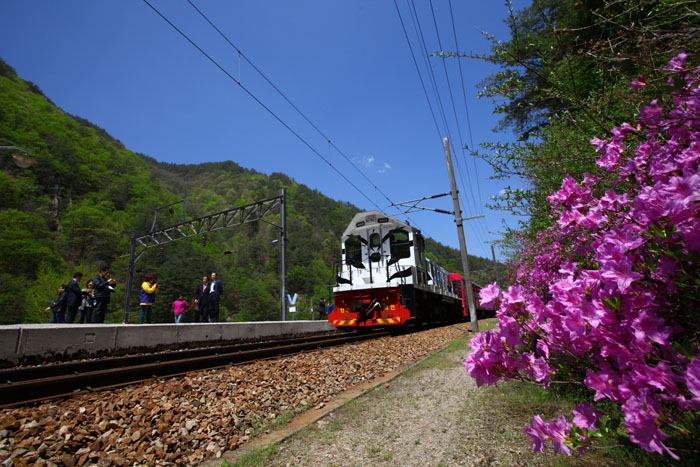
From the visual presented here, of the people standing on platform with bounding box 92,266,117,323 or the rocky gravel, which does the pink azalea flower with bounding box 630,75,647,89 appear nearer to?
the rocky gravel

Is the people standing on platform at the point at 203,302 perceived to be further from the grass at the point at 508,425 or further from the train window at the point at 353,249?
the grass at the point at 508,425

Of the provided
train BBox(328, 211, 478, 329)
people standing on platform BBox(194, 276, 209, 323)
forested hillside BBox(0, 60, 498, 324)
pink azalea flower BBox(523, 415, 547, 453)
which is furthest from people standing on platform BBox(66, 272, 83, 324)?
forested hillside BBox(0, 60, 498, 324)

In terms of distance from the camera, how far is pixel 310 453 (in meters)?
2.78

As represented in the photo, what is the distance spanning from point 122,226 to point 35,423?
67198 millimetres

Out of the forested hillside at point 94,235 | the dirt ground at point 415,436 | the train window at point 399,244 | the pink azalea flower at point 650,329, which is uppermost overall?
the forested hillside at point 94,235

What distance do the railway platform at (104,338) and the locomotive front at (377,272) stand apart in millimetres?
3026

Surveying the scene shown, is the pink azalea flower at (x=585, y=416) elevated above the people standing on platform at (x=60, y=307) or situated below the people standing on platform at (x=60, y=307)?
below

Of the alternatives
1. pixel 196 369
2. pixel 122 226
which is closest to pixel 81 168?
pixel 122 226

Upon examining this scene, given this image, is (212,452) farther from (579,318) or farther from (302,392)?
(579,318)

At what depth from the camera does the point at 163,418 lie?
3332mm

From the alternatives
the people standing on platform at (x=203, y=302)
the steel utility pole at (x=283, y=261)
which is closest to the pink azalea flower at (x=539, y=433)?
the people standing on platform at (x=203, y=302)

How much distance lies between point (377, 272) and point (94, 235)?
5846 cm

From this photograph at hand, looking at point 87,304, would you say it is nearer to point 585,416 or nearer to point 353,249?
point 353,249

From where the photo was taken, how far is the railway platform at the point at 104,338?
609cm
